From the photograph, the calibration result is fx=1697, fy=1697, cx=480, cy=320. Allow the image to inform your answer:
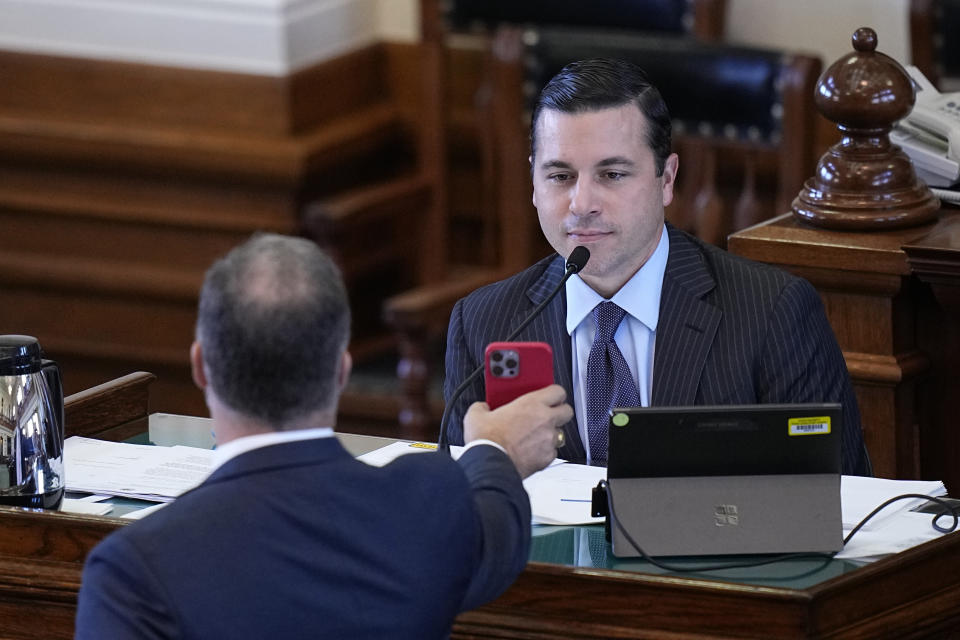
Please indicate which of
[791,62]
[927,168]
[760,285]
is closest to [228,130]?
[791,62]

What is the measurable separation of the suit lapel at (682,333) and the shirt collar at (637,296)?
0.5 inches

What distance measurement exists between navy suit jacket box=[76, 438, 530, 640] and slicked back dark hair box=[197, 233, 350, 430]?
49mm

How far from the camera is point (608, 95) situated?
2.42 m

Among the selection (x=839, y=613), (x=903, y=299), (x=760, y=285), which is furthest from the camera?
(x=903, y=299)

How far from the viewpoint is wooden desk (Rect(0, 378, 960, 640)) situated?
180 cm

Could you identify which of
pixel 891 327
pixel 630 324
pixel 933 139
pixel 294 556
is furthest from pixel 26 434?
pixel 933 139

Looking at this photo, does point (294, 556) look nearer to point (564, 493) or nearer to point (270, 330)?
point (270, 330)

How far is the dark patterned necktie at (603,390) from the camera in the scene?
238cm

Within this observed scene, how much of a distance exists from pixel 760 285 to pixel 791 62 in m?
1.45

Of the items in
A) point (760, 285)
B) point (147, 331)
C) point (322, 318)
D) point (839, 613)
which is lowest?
point (147, 331)

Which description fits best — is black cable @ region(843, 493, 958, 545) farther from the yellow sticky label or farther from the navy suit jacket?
the navy suit jacket

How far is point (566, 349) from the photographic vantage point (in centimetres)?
247

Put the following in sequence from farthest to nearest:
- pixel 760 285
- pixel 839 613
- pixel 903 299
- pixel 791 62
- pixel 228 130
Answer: pixel 228 130 → pixel 791 62 → pixel 903 299 → pixel 760 285 → pixel 839 613

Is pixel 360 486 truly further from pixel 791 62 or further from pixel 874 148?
pixel 791 62
